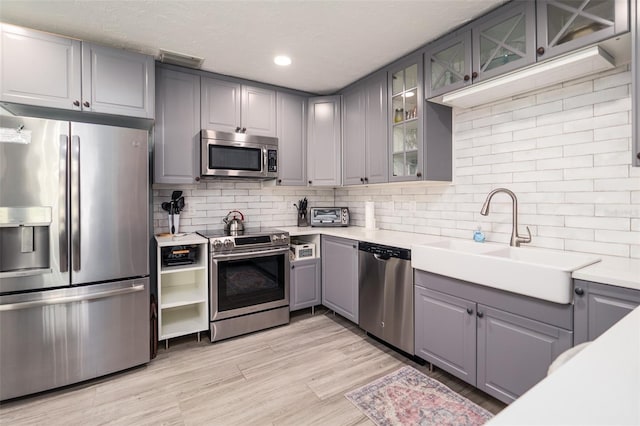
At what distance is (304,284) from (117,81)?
243cm

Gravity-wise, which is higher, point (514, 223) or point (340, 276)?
point (514, 223)

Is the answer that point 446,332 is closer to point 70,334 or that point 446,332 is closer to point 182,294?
point 182,294

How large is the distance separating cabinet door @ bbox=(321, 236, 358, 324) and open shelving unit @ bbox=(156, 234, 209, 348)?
121cm

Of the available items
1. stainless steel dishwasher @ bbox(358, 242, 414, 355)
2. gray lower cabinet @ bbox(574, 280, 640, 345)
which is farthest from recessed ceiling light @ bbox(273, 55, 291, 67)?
gray lower cabinet @ bbox(574, 280, 640, 345)

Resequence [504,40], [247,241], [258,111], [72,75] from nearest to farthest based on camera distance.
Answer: [504,40], [72,75], [247,241], [258,111]

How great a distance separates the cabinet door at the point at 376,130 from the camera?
2971 mm

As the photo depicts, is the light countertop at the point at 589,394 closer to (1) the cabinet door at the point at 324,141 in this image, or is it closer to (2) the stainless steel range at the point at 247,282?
(2) the stainless steel range at the point at 247,282

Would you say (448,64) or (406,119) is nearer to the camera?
(448,64)

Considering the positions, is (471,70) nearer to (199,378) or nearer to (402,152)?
(402,152)

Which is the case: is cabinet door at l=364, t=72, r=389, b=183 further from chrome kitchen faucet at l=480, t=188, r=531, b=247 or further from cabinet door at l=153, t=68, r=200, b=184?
cabinet door at l=153, t=68, r=200, b=184

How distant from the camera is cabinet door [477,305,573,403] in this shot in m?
1.62

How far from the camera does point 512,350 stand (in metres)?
1.77

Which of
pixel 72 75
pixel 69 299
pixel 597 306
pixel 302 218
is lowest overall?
pixel 69 299

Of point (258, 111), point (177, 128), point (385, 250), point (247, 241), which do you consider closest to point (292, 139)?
point (258, 111)
